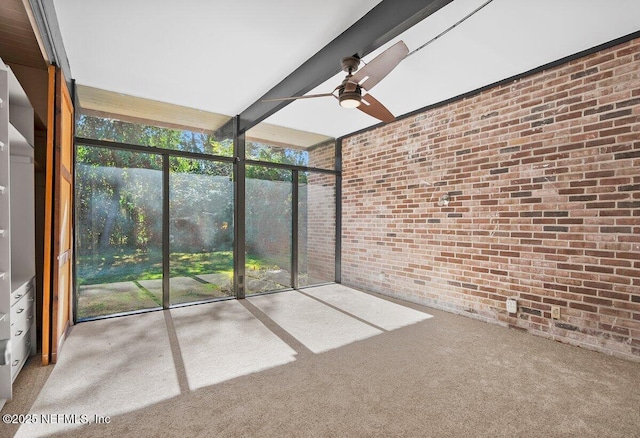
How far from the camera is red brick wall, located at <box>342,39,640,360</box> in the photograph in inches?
105

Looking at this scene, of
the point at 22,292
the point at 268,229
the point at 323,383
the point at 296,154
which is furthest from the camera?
the point at 296,154

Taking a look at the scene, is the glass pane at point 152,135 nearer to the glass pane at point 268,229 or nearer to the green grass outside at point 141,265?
the glass pane at point 268,229

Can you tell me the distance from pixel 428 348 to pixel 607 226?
195 centimetres

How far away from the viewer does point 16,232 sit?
2613 mm

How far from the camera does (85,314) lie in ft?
11.7

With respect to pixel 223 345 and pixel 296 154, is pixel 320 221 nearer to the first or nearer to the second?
pixel 296 154

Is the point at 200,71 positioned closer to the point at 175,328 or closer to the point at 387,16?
the point at 387,16

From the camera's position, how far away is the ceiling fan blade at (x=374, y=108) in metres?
2.68

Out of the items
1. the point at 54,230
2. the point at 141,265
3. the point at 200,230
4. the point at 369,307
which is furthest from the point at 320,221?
the point at 54,230

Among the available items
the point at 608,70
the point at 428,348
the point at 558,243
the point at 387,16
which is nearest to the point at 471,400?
the point at 428,348

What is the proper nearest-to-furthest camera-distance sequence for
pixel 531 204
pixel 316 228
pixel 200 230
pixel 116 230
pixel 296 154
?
pixel 531 204 → pixel 116 230 → pixel 200 230 → pixel 296 154 → pixel 316 228

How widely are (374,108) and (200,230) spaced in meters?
2.86

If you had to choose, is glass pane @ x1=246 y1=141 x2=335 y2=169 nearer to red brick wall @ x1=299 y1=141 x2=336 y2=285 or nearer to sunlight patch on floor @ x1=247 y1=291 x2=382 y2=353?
red brick wall @ x1=299 y1=141 x2=336 y2=285

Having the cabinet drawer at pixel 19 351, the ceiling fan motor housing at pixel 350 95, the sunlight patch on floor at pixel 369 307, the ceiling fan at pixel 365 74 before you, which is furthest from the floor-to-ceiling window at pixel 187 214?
the ceiling fan motor housing at pixel 350 95
